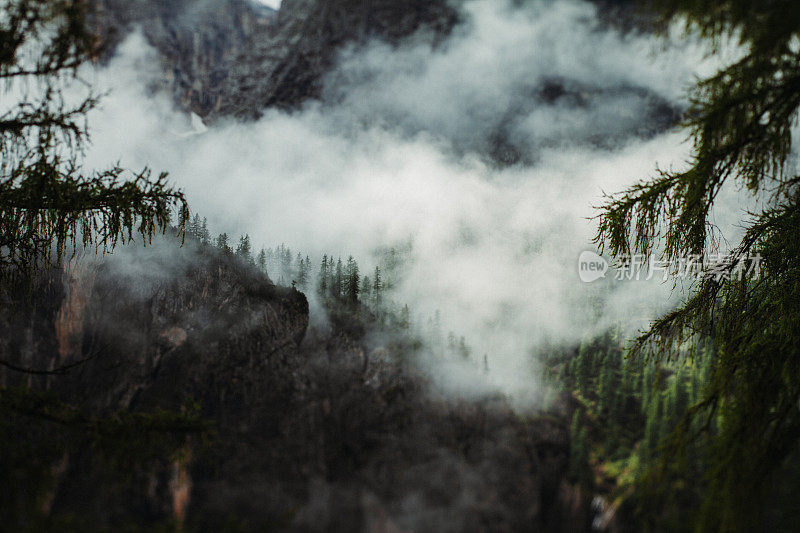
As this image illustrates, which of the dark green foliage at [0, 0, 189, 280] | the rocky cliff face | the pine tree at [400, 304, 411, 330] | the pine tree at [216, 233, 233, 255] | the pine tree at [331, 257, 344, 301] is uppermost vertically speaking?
the dark green foliage at [0, 0, 189, 280]

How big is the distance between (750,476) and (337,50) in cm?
477

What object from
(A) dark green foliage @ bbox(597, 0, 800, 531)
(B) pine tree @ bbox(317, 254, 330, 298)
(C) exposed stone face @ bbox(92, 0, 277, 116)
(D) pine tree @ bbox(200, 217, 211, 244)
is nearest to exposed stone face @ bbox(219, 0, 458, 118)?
(C) exposed stone face @ bbox(92, 0, 277, 116)

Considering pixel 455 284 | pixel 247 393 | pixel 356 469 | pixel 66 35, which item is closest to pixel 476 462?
pixel 356 469

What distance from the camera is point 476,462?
Result: 2750 millimetres

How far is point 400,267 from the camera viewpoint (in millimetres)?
3654

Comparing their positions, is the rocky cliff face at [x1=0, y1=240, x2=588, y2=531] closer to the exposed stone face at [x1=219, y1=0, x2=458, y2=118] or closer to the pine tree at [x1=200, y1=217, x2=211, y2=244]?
the pine tree at [x1=200, y1=217, x2=211, y2=244]

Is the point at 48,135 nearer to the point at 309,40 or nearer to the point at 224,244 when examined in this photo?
the point at 224,244

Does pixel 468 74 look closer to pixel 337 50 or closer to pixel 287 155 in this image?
pixel 337 50

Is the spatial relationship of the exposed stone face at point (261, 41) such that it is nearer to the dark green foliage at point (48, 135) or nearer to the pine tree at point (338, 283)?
the pine tree at point (338, 283)

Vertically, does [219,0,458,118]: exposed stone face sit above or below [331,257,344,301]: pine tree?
above

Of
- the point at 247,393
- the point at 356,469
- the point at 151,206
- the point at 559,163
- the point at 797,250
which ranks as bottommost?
the point at 356,469

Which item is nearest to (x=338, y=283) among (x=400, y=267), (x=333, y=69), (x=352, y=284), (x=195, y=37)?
(x=352, y=284)

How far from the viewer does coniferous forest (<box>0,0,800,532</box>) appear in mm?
1969

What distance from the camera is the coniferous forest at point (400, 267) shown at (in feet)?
6.46
